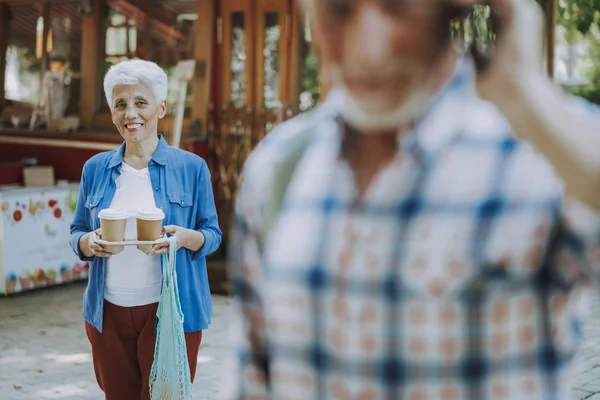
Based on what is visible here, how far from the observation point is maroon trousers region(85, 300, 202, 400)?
10.8 feet

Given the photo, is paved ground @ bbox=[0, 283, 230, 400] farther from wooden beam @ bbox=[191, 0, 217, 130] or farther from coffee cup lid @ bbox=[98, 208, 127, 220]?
coffee cup lid @ bbox=[98, 208, 127, 220]

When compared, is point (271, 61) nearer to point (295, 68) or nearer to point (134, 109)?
point (295, 68)

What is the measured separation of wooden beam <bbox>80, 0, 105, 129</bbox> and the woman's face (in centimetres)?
661

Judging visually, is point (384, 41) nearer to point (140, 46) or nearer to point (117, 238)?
point (117, 238)

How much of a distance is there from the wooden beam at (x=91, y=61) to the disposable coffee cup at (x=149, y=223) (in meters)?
6.82

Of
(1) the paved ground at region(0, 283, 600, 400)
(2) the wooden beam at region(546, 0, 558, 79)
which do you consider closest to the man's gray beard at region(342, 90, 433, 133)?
(1) the paved ground at region(0, 283, 600, 400)

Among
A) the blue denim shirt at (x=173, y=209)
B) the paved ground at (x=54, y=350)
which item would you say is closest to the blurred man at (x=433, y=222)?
the blue denim shirt at (x=173, y=209)

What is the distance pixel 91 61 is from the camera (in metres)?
9.68

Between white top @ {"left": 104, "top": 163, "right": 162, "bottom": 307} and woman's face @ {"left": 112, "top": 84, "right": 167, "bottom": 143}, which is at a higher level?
woman's face @ {"left": 112, "top": 84, "right": 167, "bottom": 143}

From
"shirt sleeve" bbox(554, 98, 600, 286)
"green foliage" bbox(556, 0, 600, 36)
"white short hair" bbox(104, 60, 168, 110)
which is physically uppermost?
"green foliage" bbox(556, 0, 600, 36)

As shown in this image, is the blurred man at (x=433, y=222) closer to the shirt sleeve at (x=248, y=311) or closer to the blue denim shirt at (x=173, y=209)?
the shirt sleeve at (x=248, y=311)

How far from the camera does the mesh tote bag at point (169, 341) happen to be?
318cm

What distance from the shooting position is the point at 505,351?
40.1 inches

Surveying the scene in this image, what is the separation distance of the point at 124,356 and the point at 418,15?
2611 millimetres
